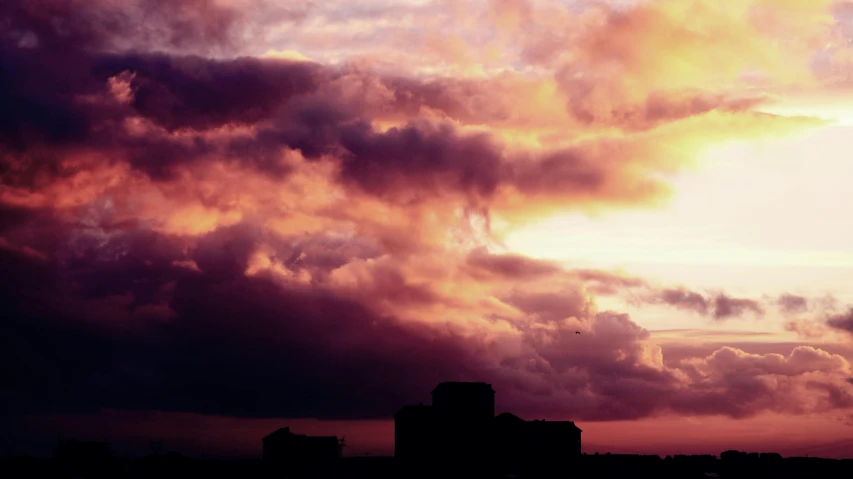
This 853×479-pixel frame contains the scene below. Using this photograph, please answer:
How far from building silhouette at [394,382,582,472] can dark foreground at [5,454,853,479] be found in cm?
140

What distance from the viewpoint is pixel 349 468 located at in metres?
121

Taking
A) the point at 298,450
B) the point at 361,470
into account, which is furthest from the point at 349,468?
the point at 298,450

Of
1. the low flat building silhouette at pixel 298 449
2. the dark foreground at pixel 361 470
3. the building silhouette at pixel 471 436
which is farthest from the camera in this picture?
the low flat building silhouette at pixel 298 449

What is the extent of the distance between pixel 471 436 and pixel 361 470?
57.9 ft

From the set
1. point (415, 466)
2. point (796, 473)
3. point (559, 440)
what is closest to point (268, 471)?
point (415, 466)

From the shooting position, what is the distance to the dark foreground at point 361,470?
11688cm

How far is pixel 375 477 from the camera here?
372 ft

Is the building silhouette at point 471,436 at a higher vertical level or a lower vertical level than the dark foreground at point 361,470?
higher

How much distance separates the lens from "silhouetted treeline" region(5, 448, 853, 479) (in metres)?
117

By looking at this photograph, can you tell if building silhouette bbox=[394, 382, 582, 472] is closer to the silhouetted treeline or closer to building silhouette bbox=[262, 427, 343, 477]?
the silhouetted treeline

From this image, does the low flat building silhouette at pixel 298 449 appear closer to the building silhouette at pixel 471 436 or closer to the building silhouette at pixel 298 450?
the building silhouette at pixel 298 450

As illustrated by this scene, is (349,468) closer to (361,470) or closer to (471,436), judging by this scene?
(361,470)

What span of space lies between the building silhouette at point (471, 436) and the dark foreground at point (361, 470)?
1.40 meters

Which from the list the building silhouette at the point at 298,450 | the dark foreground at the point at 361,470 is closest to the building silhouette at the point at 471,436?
the dark foreground at the point at 361,470
